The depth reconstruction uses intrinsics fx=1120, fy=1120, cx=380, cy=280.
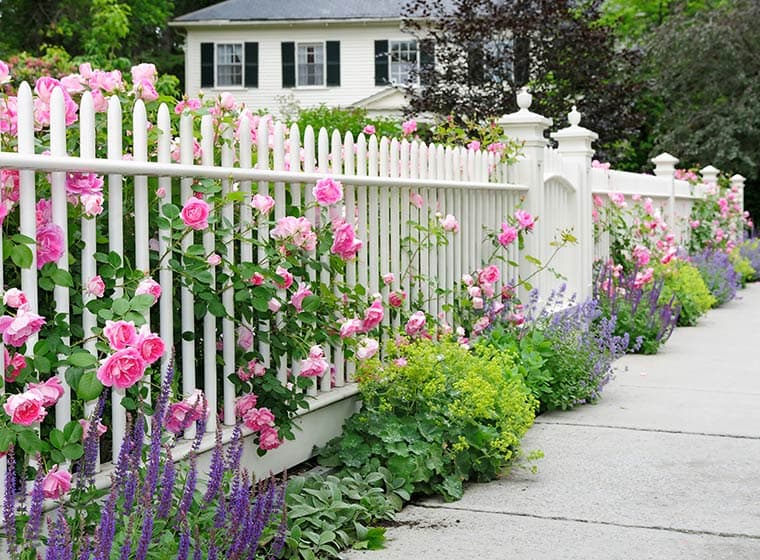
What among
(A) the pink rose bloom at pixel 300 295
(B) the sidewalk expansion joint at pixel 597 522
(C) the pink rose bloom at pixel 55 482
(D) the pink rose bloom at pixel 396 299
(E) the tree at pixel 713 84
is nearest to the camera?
(C) the pink rose bloom at pixel 55 482

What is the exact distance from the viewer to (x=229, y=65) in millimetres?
32000

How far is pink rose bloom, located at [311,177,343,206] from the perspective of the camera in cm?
448

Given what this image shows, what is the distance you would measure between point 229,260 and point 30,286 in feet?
3.47

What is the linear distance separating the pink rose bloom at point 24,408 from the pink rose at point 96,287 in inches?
18.5

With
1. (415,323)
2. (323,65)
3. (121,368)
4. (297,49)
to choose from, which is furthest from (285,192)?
(297,49)

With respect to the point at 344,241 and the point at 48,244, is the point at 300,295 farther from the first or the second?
the point at 48,244

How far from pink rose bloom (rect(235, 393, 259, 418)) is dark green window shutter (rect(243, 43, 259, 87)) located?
Answer: 28173mm

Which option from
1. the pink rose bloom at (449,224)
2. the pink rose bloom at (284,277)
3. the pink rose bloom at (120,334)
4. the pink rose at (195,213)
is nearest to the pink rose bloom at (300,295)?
the pink rose bloom at (284,277)

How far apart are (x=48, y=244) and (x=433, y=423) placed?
6.43 ft

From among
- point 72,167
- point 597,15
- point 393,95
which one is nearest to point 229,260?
point 72,167

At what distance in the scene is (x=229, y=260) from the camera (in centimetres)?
419

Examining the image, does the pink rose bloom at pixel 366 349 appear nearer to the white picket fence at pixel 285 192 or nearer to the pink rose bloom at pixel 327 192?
the white picket fence at pixel 285 192

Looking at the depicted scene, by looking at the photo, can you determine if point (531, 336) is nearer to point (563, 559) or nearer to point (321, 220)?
point (321, 220)

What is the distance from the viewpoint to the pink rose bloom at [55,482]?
3.23 m
